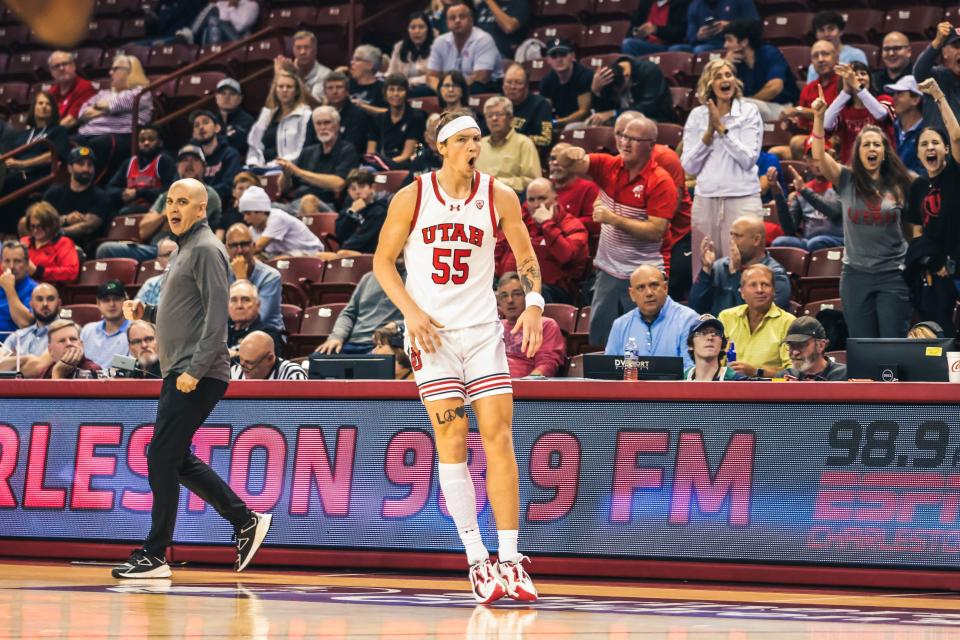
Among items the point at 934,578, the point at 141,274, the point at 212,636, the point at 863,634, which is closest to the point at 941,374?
the point at 934,578

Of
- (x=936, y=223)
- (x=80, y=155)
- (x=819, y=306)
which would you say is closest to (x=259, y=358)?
(x=819, y=306)

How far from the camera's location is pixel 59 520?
873cm

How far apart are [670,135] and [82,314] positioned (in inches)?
227

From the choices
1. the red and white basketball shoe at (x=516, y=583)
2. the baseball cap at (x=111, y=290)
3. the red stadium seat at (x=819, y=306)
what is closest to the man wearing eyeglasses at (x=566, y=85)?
the red stadium seat at (x=819, y=306)

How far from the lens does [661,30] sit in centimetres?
1544

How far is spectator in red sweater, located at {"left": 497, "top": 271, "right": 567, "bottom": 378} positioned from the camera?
31.6 ft

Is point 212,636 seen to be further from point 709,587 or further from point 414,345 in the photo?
point 709,587

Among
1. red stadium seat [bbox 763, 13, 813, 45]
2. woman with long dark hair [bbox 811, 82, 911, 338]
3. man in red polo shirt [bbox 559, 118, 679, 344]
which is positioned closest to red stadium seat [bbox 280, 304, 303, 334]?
man in red polo shirt [bbox 559, 118, 679, 344]

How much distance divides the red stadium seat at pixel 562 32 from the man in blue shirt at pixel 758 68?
119 inches

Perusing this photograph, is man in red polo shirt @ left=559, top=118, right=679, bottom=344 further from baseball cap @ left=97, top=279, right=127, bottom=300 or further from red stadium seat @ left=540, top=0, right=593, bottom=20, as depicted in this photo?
red stadium seat @ left=540, top=0, right=593, bottom=20

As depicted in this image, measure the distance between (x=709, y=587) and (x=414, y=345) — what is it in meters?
1.98

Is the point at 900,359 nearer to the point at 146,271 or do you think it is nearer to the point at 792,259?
the point at 792,259

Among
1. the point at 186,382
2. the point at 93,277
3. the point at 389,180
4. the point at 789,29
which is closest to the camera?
the point at 186,382

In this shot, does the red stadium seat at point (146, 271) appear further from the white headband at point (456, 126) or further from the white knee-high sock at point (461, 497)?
the white knee-high sock at point (461, 497)
